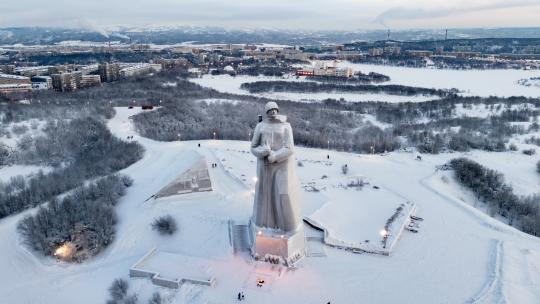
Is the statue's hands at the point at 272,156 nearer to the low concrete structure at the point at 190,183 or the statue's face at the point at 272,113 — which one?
the statue's face at the point at 272,113

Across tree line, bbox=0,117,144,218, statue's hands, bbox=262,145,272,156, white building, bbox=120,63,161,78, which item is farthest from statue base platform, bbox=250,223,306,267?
white building, bbox=120,63,161,78

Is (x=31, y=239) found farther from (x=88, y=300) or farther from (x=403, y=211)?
(x=403, y=211)

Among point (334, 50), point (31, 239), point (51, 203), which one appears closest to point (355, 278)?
point (31, 239)

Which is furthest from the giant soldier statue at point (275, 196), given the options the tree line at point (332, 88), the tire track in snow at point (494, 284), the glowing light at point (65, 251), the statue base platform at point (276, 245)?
the tree line at point (332, 88)

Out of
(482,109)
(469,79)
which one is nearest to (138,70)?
(482,109)

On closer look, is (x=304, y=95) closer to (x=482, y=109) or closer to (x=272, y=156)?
(x=482, y=109)

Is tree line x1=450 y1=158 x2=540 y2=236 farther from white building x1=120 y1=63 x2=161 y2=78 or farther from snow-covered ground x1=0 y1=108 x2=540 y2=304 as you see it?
white building x1=120 y1=63 x2=161 y2=78

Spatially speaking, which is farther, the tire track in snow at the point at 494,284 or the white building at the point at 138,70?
the white building at the point at 138,70
